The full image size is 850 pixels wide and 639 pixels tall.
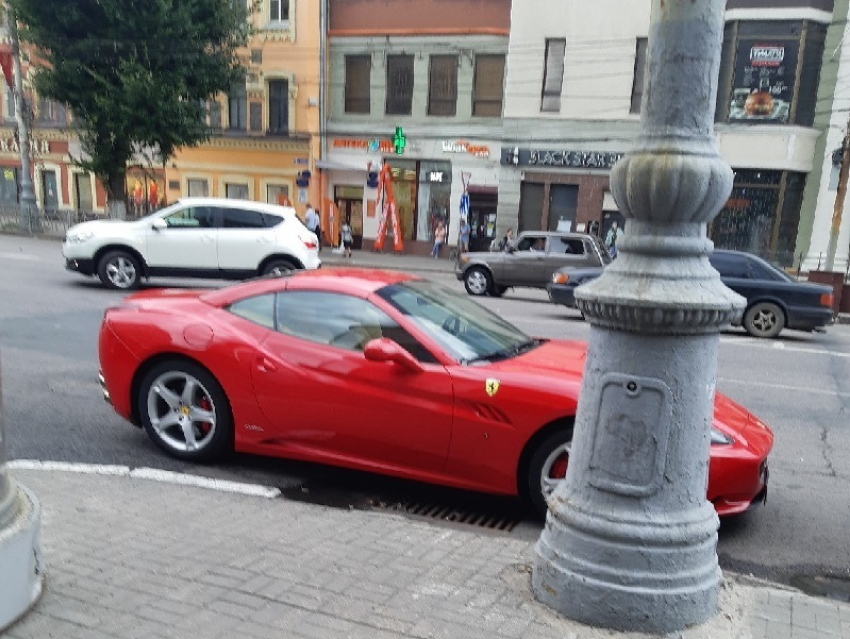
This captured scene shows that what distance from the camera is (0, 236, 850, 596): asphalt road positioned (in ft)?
15.2

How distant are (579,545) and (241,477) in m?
2.88

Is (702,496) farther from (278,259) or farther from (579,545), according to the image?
(278,259)

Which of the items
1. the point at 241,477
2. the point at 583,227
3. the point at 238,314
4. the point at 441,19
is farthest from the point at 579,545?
the point at 441,19

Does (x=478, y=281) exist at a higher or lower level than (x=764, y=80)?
lower

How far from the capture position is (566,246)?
56.3 feet

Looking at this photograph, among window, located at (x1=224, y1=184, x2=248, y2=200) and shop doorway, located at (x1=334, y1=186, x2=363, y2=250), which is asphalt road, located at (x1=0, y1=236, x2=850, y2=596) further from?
window, located at (x1=224, y1=184, x2=248, y2=200)

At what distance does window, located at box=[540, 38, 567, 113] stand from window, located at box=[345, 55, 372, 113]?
6.89 m

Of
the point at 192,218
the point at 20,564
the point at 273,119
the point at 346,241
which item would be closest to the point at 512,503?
the point at 20,564

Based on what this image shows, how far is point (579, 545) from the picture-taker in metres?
3.03

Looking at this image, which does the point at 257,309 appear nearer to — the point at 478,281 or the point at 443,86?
the point at 478,281

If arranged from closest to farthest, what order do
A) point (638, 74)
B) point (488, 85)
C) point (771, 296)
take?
1. point (771, 296)
2. point (638, 74)
3. point (488, 85)

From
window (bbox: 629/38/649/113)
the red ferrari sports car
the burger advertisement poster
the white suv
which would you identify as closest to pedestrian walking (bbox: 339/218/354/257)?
window (bbox: 629/38/649/113)

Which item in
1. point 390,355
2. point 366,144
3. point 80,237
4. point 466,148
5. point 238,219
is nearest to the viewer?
point 390,355

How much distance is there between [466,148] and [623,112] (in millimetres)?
5666
